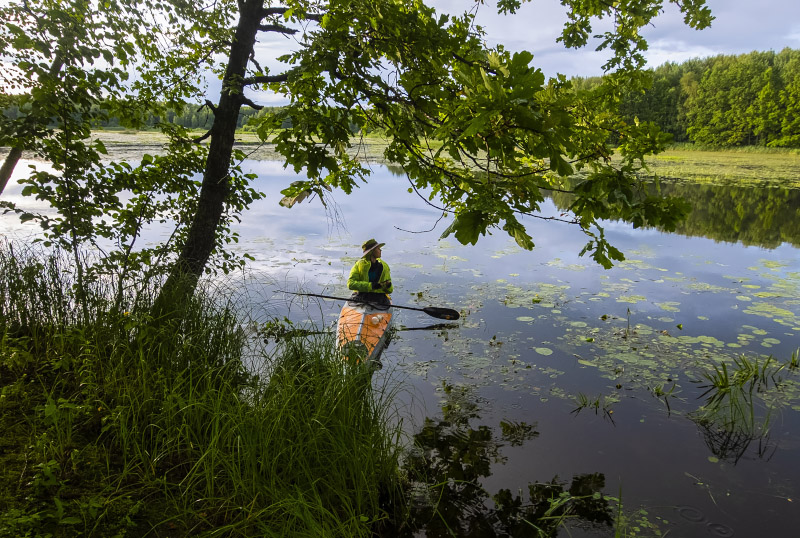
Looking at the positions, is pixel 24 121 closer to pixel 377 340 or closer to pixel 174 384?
pixel 174 384

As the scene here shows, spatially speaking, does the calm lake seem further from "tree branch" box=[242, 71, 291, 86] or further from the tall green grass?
"tree branch" box=[242, 71, 291, 86]

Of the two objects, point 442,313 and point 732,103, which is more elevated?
point 732,103

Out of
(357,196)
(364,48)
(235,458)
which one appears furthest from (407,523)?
(357,196)

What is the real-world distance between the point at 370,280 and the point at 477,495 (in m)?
4.01

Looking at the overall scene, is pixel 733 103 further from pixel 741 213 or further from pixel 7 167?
pixel 7 167

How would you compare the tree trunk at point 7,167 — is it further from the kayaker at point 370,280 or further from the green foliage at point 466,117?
the kayaker at point 370,280

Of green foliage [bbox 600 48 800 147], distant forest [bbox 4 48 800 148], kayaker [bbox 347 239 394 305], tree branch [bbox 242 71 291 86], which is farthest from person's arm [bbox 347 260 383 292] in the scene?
distant forest [bbox 4 48 800 148]

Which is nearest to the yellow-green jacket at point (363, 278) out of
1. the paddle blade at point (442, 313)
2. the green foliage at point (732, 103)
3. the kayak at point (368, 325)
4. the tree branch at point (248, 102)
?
the kayak at point (368, 325)

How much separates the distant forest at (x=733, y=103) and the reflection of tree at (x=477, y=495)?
179ft

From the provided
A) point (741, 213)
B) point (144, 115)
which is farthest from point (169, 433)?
point (741, 213)

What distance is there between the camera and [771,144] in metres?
54.0

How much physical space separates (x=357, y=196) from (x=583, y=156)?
22411 millimetres

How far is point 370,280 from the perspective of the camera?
7.40 m

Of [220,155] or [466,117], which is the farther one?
[220,155]
